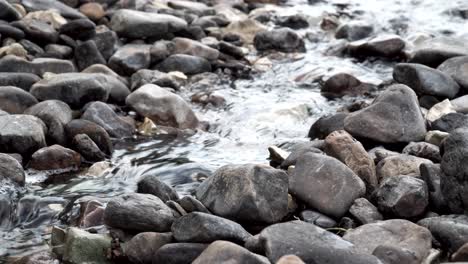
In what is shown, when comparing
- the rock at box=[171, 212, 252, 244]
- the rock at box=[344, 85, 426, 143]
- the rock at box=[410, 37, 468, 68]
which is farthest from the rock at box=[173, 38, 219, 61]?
the rock at box=[171, 212, 252, 244]

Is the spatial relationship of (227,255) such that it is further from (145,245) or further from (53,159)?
(53,159)

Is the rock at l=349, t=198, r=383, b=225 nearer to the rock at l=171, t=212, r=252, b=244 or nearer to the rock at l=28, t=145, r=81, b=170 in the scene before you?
the rock at l=171, t=212, r=252, b=244

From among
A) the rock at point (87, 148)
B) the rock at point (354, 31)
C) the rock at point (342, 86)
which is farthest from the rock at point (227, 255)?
the rock at point (354, 31)

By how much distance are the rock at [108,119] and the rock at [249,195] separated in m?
2.43

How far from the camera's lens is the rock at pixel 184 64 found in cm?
912

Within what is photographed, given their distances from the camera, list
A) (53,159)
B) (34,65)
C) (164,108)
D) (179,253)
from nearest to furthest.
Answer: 1. (179,253)
2. (53,159)
3. (164,108)
4. (34,65)

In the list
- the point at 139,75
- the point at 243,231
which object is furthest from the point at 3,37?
the point at 243,231

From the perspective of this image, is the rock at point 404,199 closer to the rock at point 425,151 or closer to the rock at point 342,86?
the rock at point 425,151

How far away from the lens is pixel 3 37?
8617mm

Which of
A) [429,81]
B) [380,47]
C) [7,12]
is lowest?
[380,47]

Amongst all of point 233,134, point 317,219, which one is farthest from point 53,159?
point 317,219

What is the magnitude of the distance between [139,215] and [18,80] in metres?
3.65

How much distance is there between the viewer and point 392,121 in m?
5.86

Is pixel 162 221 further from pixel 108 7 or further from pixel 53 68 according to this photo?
pixel 108 7
